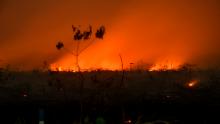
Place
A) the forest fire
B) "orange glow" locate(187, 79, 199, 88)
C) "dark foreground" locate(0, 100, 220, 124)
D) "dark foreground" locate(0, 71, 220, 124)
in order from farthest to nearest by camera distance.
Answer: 1. the forest fire
2. "orange glow" locate(187, 79, 199, 88)
3. "dark foreground" locate(0, 71, 220, 124)
4. "dark foreground" locate(0, 100, 220, 124)

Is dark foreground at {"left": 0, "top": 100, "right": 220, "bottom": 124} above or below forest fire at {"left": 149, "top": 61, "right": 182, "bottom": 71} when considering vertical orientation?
below

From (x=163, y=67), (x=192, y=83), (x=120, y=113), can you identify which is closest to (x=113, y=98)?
(x=120, y=113)

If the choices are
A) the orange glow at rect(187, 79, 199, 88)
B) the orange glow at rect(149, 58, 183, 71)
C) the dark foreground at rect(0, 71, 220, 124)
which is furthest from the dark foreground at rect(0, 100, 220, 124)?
the orange glow at rect(149, 58, 183, 71)

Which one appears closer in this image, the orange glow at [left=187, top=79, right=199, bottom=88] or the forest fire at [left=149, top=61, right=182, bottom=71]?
the orange glow at [left=187, top=79, right=199, bottom=88]

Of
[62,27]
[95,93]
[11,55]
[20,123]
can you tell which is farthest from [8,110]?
[62,27]

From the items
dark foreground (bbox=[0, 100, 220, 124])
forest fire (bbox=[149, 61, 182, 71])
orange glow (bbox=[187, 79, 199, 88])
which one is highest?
forest fire (bbox=[149, 61, 182, 71])

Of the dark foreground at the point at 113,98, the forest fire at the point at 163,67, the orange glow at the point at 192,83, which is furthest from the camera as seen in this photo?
the forest fire at the point at 163,67

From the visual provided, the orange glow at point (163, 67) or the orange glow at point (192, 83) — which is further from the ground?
the orange glow at point (163, 67)

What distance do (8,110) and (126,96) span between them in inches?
119

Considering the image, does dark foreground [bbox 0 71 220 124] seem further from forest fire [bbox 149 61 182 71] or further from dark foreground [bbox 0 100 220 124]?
forest fire [bbox 149 61 182 71]

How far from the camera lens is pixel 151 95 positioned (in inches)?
555

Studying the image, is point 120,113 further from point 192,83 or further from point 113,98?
point 192,83

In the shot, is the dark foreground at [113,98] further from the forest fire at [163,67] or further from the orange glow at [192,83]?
the forest fire at [163,67]

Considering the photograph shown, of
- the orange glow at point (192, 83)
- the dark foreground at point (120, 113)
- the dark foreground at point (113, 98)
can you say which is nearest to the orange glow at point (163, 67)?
the dark foreground at point (113, 98)
